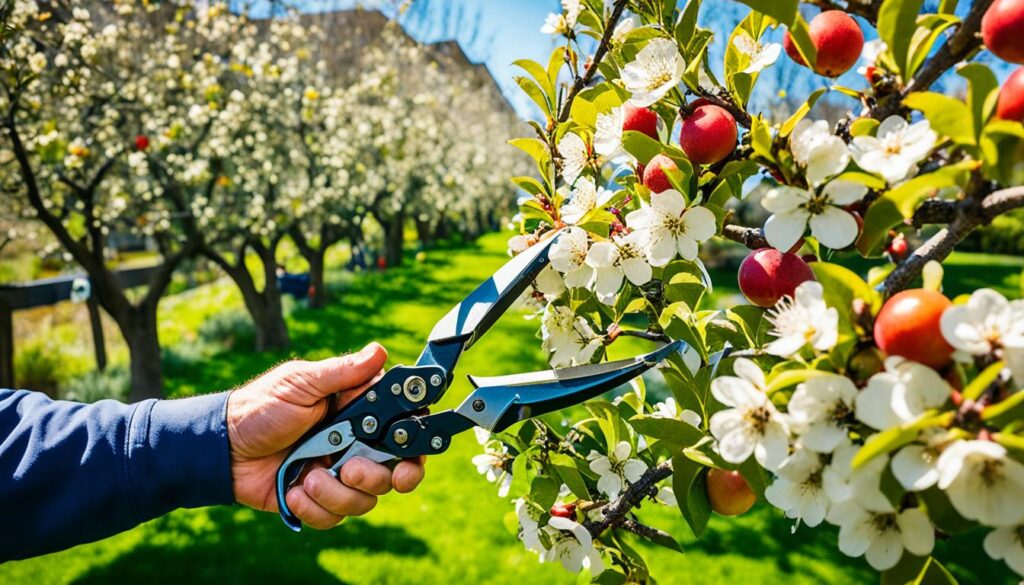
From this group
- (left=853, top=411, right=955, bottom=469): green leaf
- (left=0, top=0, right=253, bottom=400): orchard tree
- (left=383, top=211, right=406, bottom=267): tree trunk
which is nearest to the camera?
(left=853, top=411, right=955, bottom=469): green leaf

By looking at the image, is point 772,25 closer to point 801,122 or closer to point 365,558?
point 801,122

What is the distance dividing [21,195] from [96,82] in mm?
1434

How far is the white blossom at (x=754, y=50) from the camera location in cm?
123

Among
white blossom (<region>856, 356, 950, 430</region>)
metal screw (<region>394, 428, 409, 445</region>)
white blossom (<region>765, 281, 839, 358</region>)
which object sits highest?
white blossom (<region>765, 281, 839, 358</region>)

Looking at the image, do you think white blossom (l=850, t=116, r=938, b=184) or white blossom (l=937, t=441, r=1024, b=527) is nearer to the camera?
white blossom (l=937, t=441, r=1024, b=527)

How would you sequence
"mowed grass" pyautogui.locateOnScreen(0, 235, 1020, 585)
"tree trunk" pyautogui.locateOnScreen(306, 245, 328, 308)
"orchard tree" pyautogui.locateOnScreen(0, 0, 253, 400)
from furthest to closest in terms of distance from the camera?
"tree trunk" pyautogui.locateOnScreen(306, 245, 328, 308) → "orchard tree" pyautogui.locateOnScreen(0, 0, 253, 400) → "mowed grass" pyautogui.locateOnScreen(0, 235, 1020, 585)

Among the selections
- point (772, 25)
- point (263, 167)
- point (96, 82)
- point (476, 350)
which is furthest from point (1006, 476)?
point (263, 167)

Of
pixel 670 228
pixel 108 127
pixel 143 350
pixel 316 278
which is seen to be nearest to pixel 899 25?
pixel 670 228

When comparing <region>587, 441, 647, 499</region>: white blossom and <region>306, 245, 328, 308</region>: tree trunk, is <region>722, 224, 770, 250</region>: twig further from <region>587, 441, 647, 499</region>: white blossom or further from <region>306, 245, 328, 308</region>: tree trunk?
<region>306, 245, 328, 308</region>: tree trunk

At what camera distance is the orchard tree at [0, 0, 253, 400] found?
18.8 feet

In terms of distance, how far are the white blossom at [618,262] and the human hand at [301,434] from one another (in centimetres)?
78

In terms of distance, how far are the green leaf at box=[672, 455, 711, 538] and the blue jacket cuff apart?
4.06 feet

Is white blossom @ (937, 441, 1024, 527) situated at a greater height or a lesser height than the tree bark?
greater

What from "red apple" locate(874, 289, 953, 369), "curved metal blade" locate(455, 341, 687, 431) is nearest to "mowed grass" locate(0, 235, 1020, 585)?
"curved metal blade" locate(455, 341, 687, 431)
